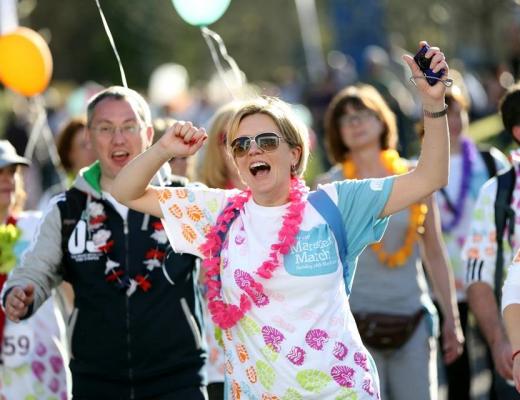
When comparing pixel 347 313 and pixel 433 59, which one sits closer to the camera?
pixel 433 59

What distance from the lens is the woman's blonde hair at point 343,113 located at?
22.2ft

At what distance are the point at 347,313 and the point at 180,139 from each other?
939 millimetres

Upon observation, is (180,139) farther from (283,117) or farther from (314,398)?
(314,398)

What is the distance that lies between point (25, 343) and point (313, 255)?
2356mm

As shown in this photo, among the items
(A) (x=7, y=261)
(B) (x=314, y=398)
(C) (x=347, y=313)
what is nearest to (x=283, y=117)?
(C) (x=347, y=313)

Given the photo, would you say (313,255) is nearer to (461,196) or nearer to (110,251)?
(110,251)

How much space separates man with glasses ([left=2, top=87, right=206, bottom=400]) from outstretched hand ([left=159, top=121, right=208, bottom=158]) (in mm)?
933

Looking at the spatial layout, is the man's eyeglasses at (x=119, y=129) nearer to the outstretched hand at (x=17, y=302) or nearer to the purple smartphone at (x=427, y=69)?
the outstretched hand at (x=17, y=302)

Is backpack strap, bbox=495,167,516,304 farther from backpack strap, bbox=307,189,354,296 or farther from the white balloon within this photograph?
the white balloon

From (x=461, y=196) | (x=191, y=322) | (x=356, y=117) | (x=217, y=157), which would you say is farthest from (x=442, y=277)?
(x=191, y=322)

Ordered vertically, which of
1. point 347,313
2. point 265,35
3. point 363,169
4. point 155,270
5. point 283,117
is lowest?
point 347,313

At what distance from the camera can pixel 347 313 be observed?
4.46m

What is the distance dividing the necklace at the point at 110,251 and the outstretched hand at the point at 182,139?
928 mm

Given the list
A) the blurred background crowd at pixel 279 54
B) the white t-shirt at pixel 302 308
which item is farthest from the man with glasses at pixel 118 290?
the blurred background crowd at pixel 279 54
